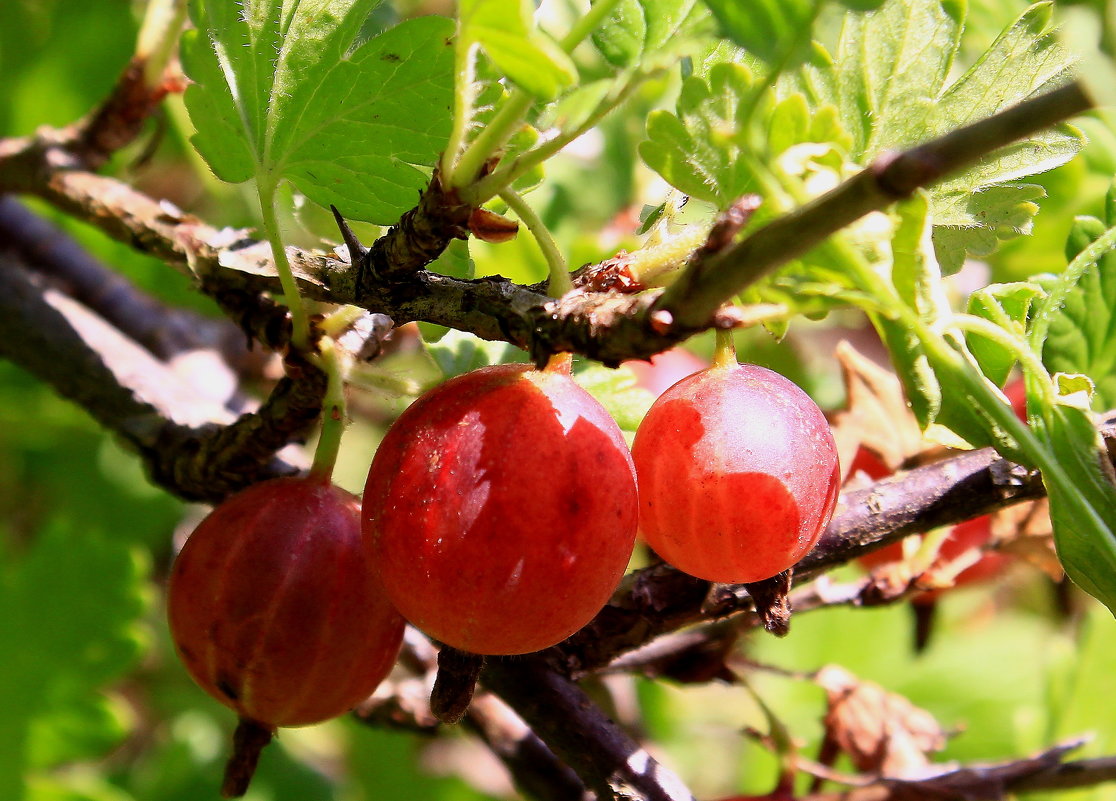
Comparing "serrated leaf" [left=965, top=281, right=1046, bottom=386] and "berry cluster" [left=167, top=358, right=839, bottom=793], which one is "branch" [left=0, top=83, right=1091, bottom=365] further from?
"serrated leaf" [left=965, top=281, right=1046, bottom=386]

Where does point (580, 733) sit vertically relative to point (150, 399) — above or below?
below

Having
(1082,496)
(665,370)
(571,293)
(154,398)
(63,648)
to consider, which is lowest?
(63,648)

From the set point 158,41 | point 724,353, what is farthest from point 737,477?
point 158,41

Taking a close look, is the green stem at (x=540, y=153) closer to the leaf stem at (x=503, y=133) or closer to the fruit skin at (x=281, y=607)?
the leaf stem at (x=503, y=133)

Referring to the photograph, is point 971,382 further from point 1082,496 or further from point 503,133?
point 503,133

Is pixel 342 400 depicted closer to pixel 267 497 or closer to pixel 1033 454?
pixel 267 497

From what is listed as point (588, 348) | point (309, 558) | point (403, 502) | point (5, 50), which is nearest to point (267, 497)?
point (309, 558)

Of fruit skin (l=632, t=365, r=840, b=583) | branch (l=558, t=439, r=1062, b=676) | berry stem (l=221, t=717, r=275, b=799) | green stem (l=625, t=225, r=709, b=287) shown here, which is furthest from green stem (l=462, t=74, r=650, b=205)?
berry stem (l=221, t=717, r=275, b=799)
